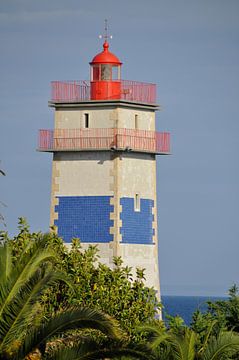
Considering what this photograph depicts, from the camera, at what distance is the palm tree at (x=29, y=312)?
21.7 m

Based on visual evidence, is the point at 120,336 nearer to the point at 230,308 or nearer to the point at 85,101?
the point at 230,308

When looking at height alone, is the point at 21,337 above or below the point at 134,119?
below

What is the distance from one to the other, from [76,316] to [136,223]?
2361cm

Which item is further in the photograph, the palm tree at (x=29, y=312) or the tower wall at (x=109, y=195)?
the tower wall at (x=109, y=195)

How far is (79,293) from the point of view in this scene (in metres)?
32.8

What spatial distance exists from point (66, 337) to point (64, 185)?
20.9m

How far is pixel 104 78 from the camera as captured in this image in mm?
47188

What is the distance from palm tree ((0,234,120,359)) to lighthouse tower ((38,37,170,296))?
22.0 m

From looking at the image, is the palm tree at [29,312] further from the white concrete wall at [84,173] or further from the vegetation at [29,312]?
the white concrete wall at [84,173]

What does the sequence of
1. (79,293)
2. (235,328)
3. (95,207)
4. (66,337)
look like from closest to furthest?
(66,337)
(79,293)
(235,328)
(95,207)

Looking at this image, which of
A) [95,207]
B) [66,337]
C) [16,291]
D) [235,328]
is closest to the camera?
[16,291]

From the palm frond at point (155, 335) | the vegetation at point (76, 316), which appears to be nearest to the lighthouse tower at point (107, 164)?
the vegetation at point (76, 316)

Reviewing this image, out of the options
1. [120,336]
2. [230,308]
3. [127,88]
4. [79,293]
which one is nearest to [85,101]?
[127,88]

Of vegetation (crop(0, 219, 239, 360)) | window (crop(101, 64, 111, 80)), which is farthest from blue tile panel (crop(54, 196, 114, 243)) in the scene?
vegetation (crop(0, 219, 239, 360))
